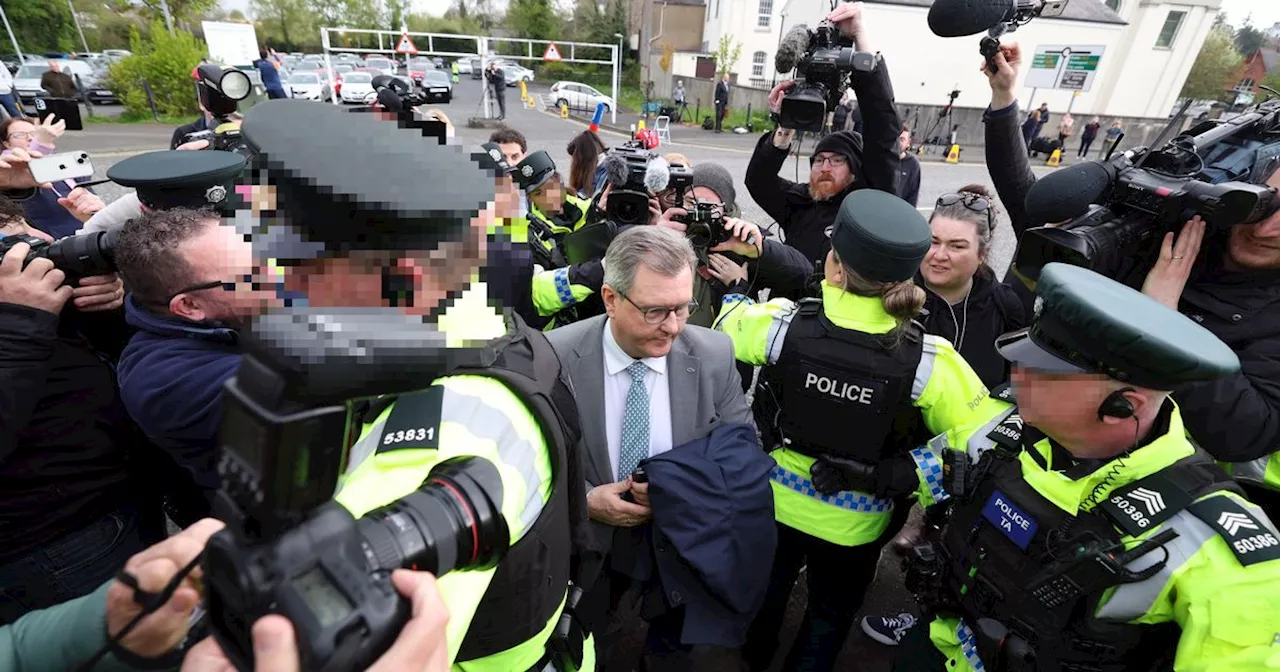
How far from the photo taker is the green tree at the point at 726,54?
3122 cm

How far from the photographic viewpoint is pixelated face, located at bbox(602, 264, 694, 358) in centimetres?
214

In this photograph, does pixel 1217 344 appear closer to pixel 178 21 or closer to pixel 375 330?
pixel 375 330

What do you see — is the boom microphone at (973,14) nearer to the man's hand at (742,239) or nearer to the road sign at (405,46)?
the man's hand at (742,239)

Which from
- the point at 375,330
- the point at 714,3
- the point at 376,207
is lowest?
the point at 375,330

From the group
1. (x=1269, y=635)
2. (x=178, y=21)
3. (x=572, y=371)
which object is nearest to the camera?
(x=1269, y=635)

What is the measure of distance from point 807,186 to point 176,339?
3608 mm

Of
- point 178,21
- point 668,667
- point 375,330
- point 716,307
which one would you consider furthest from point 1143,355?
point 178,21

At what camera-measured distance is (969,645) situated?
198cm

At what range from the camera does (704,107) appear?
101 ft

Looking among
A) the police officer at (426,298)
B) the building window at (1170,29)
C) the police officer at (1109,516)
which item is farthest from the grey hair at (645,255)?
the building window at (1170,29)

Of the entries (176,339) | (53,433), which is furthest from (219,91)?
(176,339)

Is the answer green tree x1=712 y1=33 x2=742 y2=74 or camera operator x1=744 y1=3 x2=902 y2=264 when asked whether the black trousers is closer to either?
camera operator x1=744 y1=3 x2=902 y2=264

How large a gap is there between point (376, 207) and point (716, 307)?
2898 millimetres

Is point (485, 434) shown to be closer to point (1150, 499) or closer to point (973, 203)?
point (1150, 499)
